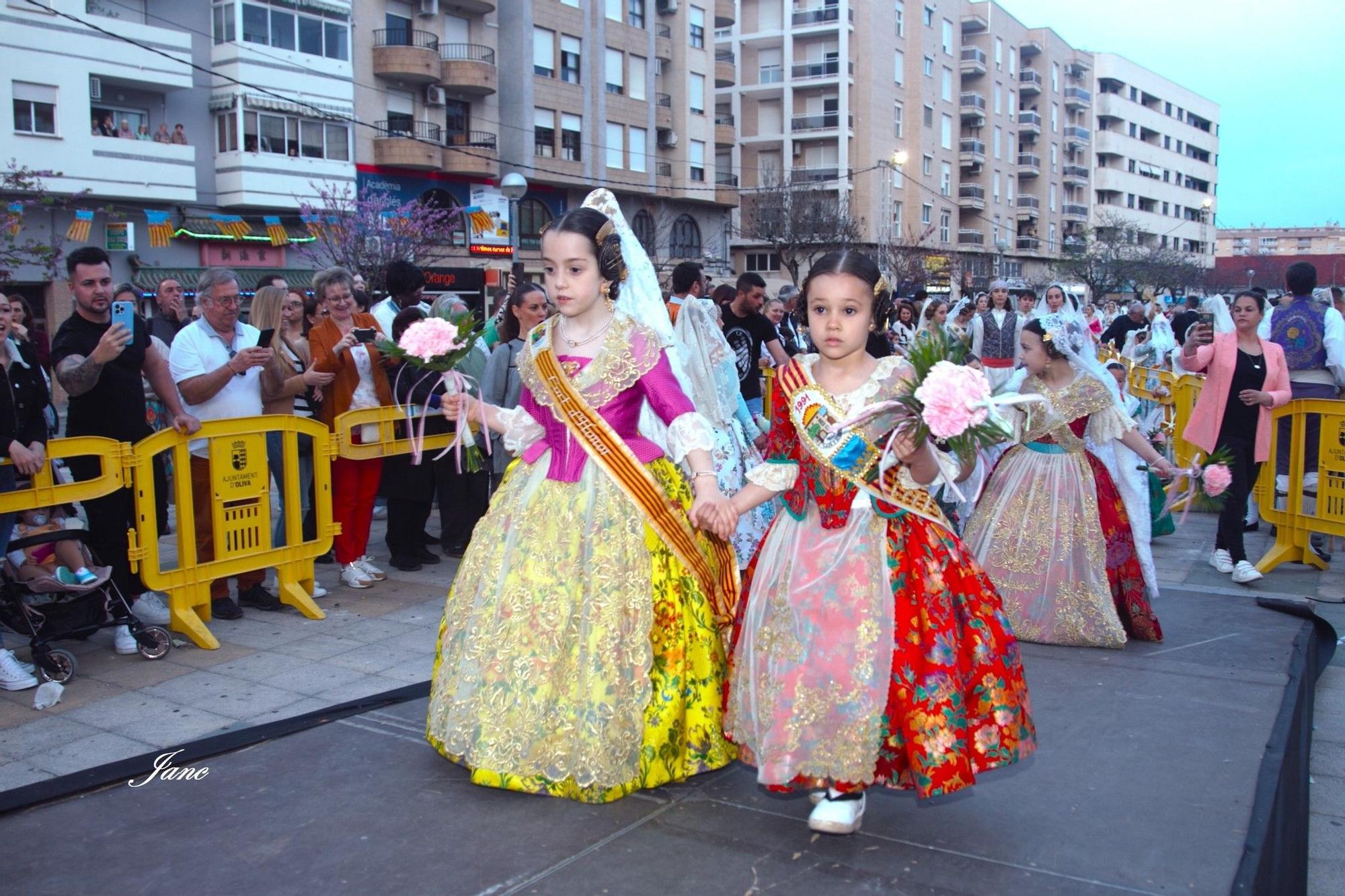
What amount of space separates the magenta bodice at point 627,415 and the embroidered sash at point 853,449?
48cm

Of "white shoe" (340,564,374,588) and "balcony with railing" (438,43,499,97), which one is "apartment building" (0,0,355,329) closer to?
"balcony with railing" (438,43,499,97)

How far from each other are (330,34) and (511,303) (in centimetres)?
2491

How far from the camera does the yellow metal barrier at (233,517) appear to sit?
5.52m

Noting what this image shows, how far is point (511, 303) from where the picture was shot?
24.5ft

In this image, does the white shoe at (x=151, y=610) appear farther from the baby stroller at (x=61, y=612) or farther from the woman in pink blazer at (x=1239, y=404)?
the woman in pink blazer at (x=1239, y=404)

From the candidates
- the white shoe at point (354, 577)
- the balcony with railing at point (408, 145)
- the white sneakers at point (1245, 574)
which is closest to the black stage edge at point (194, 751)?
the white shoe at point (354, 577)

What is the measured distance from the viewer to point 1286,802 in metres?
3.64

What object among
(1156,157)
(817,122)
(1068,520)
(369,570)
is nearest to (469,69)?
(817,122)

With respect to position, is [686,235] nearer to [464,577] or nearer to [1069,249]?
[1069,249]

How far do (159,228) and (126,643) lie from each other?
23.4 m

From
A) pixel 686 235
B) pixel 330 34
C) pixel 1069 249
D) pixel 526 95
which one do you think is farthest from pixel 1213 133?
pixel 330 34

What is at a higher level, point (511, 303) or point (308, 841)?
point (511, 303)

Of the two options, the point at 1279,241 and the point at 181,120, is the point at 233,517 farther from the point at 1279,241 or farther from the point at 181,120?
the point at 1279,241

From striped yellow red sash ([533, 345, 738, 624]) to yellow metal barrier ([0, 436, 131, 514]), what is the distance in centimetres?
256
